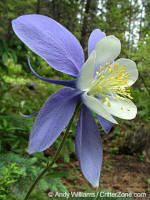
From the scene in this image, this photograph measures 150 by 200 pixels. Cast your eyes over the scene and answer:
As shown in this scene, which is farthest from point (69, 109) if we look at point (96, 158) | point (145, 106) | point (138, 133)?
point (138, 133)

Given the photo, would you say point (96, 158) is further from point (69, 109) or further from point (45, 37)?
point (45, 37)

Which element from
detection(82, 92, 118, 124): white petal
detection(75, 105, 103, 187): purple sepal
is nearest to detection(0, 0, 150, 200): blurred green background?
detection(75, 105, 103, 187): purple sepal

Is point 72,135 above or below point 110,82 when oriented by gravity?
below


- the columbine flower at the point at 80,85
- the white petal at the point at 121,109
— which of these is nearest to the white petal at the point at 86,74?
the columbine flower at the point at 80,85

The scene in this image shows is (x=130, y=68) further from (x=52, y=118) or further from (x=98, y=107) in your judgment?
(x=52, y=118)

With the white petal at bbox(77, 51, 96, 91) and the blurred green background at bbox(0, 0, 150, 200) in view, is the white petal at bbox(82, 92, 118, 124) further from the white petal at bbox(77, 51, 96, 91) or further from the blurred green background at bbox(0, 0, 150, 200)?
the blurred green background at bbox(0, 0, 150, 200)

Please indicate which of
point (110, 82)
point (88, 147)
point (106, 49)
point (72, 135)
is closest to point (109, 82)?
point (110, 82)
